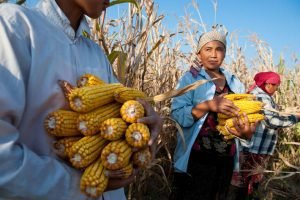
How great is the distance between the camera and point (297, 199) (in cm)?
382

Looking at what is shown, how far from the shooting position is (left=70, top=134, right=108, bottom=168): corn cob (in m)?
0.89

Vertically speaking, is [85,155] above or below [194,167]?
above

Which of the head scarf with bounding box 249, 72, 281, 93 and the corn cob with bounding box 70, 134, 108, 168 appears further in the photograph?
the head scarf with bounding box 249, 72, 281, 93

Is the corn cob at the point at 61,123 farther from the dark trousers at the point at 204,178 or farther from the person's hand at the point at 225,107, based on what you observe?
Result: the dark trousers at the point at 204,178

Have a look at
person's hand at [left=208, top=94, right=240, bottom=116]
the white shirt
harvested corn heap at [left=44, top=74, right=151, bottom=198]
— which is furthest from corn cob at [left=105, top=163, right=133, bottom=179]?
person's hand at [left=208, top=94, right=240, bottom=116]

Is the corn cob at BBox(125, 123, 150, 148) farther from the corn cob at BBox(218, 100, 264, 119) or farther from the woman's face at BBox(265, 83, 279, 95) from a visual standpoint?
the woman's face at BBox(265, 83, 279, 95)

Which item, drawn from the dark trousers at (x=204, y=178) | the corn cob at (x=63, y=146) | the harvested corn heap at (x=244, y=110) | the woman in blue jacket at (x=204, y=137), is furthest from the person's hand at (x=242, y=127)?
the corn cob at (x=63, y=146)

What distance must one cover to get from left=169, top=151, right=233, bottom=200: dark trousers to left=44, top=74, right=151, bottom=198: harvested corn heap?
1.71 m

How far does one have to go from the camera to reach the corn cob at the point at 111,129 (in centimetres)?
91

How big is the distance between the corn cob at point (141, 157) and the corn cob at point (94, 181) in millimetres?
104

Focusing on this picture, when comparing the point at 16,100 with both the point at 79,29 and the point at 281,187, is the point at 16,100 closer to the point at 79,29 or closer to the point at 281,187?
the point at 79,29

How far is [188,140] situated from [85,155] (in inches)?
69.7

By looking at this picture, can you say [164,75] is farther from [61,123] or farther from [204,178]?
[61,123]

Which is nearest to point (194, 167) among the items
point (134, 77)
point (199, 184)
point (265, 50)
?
point (199, 184)
